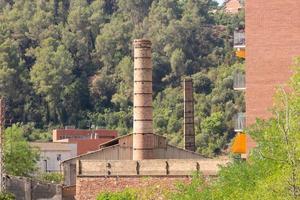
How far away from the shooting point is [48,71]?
147250 mm

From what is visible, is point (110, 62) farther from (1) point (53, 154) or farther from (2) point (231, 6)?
(1) point (53, 154)

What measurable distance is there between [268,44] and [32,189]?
76.0 feet

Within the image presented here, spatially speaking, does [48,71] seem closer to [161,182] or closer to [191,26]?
[191,26]

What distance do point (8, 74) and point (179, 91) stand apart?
20924 millimetres

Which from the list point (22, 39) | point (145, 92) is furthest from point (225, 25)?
point (145, 92)

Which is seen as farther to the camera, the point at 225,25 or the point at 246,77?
the point at 225,25

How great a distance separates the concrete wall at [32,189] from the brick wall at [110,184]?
11.3 metres

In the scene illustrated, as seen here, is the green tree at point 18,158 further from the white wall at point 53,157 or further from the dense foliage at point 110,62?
the dense foliage at point 110,62

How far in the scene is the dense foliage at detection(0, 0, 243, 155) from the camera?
5187 inches

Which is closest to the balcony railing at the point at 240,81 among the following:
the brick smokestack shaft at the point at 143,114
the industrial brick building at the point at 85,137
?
the brick smokestack shaft at the point at 143,114

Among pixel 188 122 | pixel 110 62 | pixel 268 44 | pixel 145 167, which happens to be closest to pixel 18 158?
pixel 188 122

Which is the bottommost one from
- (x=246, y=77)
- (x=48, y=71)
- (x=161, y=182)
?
(x=161, y=182)

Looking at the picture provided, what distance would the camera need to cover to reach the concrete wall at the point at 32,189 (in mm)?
68000

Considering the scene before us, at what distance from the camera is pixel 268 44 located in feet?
163
